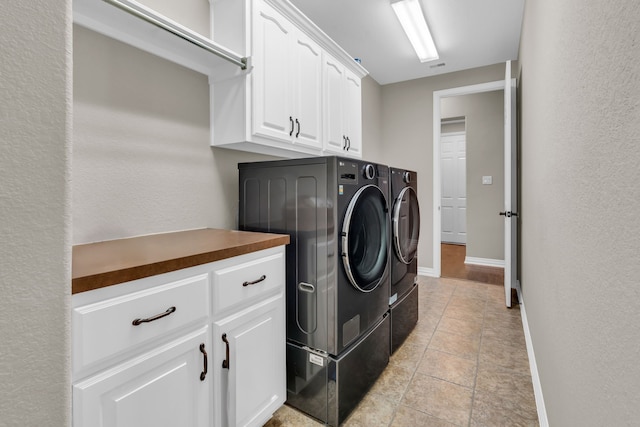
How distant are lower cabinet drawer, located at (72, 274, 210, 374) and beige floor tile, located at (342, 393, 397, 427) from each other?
97 centimetres

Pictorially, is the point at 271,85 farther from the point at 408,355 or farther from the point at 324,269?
the point at 408,355

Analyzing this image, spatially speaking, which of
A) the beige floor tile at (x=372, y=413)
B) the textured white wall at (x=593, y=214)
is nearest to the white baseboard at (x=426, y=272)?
the beige floor tile at (x=372, y=413)

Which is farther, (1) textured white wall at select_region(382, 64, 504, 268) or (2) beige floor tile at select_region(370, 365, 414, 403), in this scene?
(1) textured white wall at select_region(382, 64, 504, 268)

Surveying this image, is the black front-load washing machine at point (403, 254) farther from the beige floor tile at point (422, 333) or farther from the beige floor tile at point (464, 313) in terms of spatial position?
the beige floor tile at point (464, 313)

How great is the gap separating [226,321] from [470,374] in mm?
1585

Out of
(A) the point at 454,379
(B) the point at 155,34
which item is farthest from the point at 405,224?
(B) the point at 155,34

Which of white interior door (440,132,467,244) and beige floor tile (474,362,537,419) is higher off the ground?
white interior door (440,132,467,244)

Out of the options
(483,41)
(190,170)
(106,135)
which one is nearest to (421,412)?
(190,170)

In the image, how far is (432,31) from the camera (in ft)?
9.78

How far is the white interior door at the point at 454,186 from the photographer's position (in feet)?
21.0

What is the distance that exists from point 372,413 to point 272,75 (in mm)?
1890

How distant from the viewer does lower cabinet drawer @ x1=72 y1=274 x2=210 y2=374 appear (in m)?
0.79

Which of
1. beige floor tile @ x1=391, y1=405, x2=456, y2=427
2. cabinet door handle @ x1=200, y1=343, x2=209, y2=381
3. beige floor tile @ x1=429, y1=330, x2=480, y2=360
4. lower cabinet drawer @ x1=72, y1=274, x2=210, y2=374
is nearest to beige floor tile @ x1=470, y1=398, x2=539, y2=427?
beige floor tile @ x1=391, y1=405, x2=456, y2=427

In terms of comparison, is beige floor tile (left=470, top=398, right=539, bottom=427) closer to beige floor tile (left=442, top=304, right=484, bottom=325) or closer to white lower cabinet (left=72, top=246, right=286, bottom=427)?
white lower cabinet (left=72, top=246, right=286, bottom=427)
